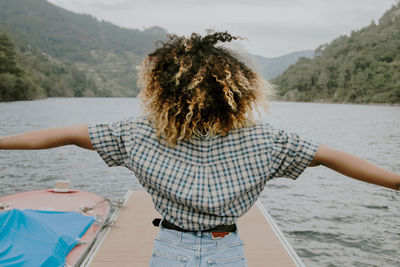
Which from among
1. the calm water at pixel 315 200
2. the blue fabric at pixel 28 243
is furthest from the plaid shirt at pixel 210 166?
the calm water at pixel 315 200

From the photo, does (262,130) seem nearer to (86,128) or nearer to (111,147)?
(111,147)

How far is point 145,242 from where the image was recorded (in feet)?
18.4

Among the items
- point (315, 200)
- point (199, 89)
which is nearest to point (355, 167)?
point (199, 89)

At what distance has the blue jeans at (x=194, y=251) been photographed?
1.42 meters

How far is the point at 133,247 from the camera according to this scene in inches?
212

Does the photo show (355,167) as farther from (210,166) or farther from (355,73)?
(355,73)

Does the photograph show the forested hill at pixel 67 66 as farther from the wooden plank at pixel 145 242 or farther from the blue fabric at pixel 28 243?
the blue fabric at pixel 28 243

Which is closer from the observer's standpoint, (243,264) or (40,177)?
(243,264)

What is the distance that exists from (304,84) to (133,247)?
117 m

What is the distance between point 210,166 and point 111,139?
1.52 ft

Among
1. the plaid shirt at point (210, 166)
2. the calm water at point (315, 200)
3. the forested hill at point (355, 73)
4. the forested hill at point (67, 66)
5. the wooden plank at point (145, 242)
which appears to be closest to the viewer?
the plaid shirt at point (210, 166)

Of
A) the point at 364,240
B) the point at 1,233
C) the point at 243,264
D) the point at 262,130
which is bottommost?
the point at 364,240

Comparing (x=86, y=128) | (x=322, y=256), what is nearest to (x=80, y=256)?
(x=86, y=128)

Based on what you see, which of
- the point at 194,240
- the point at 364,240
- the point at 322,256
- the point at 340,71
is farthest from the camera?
the point at 340,71
